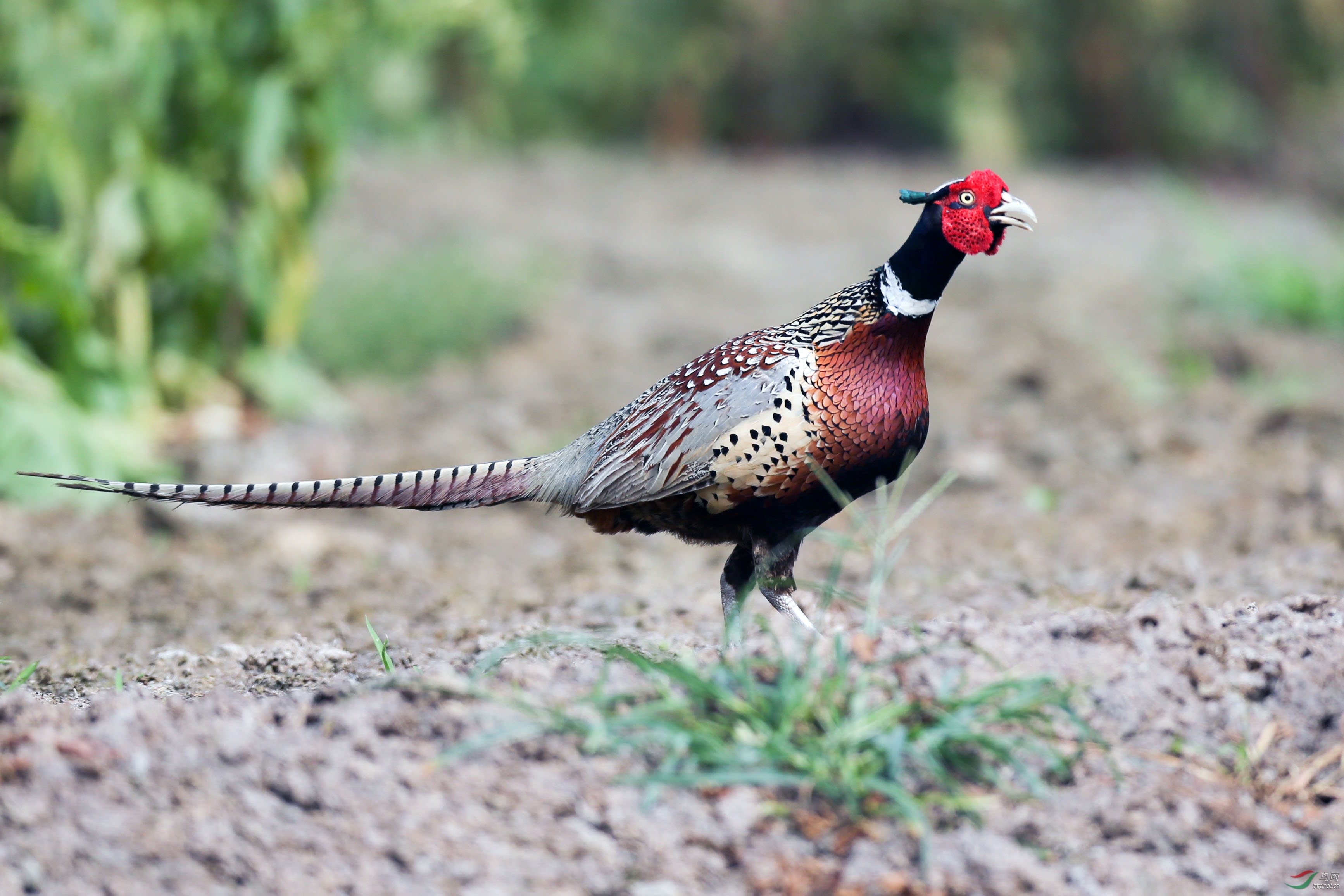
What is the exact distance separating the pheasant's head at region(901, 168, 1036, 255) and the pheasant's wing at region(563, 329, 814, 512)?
15.9 inches

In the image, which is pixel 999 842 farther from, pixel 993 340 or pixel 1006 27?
pixel 1006 27

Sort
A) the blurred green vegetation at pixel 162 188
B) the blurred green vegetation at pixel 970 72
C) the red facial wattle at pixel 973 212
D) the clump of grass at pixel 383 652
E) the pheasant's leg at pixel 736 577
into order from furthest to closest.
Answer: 1. the blurred green vegetation at pixel 970 72
2. the blurred green vegetation at pixel 162 188
3. the pheasant's leg at pixel 736 577
4. the red facial wattle at pixel 973 212
5. the clump of grass at pixel 383 652

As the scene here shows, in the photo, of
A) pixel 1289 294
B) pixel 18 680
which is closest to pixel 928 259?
pixel 18 680

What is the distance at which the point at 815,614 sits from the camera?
3295mm

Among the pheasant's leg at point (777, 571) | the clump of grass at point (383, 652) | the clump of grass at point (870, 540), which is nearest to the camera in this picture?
the clump of grass at point (870, 540)

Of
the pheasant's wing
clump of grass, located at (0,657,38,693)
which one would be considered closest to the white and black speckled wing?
the pheasant's wing

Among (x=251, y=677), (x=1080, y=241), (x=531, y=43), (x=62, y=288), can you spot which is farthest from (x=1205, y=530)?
(x=531, y=43)

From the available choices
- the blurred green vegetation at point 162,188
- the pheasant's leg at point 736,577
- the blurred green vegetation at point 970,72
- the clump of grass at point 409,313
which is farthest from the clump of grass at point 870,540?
the blurred green vegetation at point 970,72

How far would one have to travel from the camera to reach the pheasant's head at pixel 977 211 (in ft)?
9.07

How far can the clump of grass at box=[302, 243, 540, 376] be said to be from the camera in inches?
282

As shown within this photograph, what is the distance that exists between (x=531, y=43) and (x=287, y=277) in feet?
36.7

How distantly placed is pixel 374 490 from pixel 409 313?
4.66 meters

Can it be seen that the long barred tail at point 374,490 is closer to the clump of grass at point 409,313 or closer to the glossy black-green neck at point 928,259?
the glossy black-green neck at point 928,259

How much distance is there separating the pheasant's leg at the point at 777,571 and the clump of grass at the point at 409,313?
4505mm
